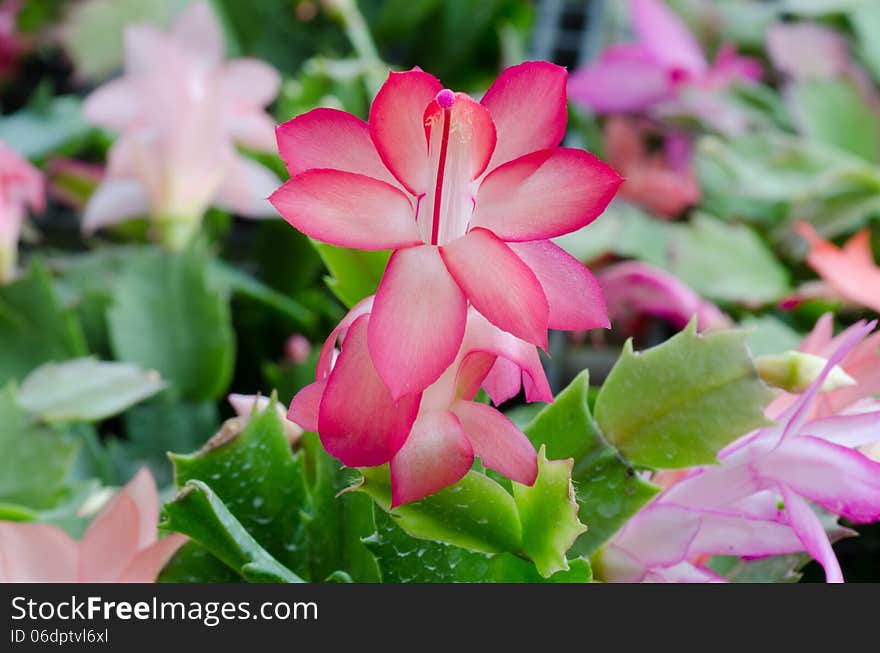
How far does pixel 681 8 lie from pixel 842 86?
21cm

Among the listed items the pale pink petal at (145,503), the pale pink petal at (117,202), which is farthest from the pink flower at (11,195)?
the pale pink petal at (145,503)

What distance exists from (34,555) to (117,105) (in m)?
0.45

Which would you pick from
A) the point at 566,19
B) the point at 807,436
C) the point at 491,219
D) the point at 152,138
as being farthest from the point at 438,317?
the point at 566,19

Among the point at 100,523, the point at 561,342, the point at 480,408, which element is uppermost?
the point at 480,408

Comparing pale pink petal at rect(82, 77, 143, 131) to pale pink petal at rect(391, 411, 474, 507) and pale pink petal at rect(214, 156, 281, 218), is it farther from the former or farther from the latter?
pale pink petal at rect(391, 411, 474, 507)

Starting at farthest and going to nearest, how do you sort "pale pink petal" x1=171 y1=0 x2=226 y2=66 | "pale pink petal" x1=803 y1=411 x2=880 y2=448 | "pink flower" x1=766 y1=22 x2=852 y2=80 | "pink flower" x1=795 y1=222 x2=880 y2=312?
"pink flower" x1=766 y1=22 x2=852 y2=80
"pale pink petal" x1=171 y1=0 x2=226 y2=66
"pink flower" x1=795 y1=222 x2=880 y2=312
"pale pink petal" x1=803 y1=411 x2=880 y2=448

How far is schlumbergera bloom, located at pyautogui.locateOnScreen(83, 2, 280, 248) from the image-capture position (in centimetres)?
75

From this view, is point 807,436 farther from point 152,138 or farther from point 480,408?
point 152,138

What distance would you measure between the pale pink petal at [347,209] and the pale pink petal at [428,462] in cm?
6

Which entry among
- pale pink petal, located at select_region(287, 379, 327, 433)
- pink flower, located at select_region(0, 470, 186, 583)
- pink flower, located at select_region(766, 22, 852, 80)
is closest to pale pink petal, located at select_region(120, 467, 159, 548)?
pink flower, located at select_region(0, 470, 186, 583)

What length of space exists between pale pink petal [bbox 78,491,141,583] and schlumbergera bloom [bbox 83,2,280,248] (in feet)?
1.26

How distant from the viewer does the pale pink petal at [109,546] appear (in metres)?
0.41

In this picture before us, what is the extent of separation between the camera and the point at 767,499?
38cm

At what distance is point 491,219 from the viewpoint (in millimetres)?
301
